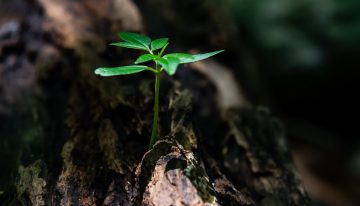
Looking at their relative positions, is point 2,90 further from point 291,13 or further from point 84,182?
point 291,13

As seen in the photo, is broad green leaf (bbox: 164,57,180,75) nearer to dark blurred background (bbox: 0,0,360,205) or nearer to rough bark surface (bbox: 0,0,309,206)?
rough bark surface (bbox: 0,0,309,206)

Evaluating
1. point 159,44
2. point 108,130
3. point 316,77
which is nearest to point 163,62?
point 159,44

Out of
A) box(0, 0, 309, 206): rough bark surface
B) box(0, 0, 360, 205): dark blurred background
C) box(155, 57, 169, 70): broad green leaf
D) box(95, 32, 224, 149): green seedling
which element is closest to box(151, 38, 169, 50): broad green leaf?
box(95, 32, 224, 149): green seedling

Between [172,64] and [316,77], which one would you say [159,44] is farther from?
[316,77]

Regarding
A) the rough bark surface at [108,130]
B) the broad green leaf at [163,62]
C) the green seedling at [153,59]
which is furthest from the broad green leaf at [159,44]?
the rough bark surface at [108,130]

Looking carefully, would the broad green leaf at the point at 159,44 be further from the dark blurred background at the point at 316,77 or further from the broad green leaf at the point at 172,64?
the dark blurred background at the point at 316,77

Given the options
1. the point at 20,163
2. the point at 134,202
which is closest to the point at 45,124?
the point at 20,163
